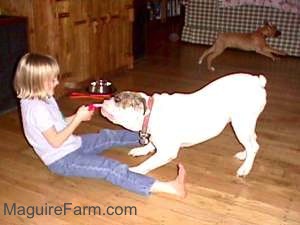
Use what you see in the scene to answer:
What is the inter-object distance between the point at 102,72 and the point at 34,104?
6.09 ft

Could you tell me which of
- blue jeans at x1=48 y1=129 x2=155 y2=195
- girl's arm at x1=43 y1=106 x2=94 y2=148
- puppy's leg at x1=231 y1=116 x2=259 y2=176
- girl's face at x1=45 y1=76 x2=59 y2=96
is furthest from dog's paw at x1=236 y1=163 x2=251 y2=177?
girl's face at x1=45 y1=76 x2=59 y2=96

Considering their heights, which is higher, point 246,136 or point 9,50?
point 9,50

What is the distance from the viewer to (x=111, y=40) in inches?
144

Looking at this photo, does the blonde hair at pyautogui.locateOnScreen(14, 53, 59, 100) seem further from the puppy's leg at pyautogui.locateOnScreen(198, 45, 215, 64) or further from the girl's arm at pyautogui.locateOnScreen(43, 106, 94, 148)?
the puppy's leg at pyautogui.locateOnScreen(198, 45, 215, 64)

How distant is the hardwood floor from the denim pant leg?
0.06 meters

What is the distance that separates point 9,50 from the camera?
278cm

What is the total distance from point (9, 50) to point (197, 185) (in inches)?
65.1

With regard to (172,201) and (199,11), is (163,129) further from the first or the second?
(199,11)

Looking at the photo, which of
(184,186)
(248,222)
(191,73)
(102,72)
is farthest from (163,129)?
(191,73)

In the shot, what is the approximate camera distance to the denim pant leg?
2.17m

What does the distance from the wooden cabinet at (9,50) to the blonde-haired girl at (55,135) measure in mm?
1017

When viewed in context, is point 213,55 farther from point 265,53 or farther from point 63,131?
point 63,131

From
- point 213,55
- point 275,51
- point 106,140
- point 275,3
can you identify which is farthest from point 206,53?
point 106,140

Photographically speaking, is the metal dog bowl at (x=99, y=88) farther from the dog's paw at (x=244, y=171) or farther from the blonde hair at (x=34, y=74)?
the dog's paw at (x=244, y=171)
